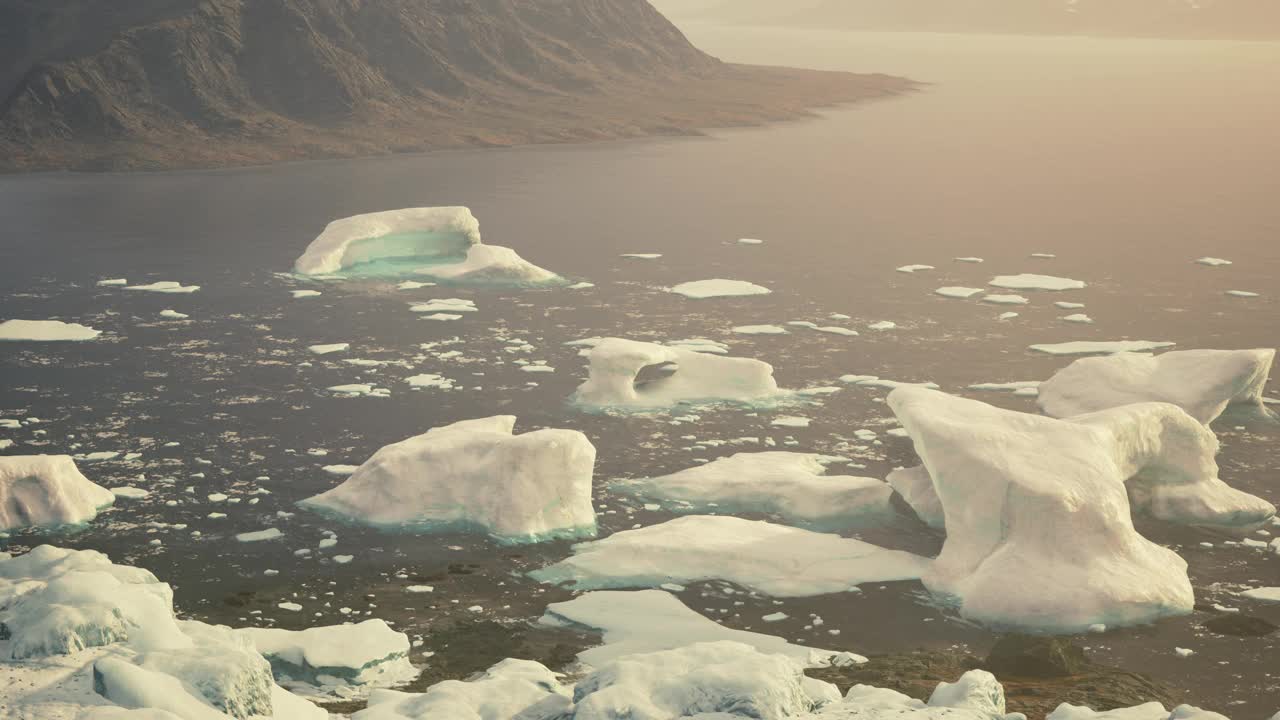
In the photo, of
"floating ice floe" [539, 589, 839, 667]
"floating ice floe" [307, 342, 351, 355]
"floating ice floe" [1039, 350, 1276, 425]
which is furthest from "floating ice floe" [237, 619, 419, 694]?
"floating ice floe" [307, 342, 351, 355]

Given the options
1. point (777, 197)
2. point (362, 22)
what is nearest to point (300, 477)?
point (777, 197)

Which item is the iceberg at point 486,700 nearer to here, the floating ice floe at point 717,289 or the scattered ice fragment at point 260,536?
the scattered ice fragment at point 260,536

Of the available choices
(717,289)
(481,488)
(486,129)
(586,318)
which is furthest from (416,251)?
(486,129)

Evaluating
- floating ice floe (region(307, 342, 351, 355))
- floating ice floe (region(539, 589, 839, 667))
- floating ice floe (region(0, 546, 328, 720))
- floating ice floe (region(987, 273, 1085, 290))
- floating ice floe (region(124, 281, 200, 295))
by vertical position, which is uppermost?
floating ice floe (region(0, 546, 328, 720))

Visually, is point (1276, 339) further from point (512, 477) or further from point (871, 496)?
point (512, 477)

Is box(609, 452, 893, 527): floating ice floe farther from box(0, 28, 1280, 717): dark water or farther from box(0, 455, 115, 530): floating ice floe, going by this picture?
box(0, 455, 115, 530): floating ice floe

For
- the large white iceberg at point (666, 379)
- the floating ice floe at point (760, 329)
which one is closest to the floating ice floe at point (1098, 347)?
the floating ice floe at point (760, 329)
